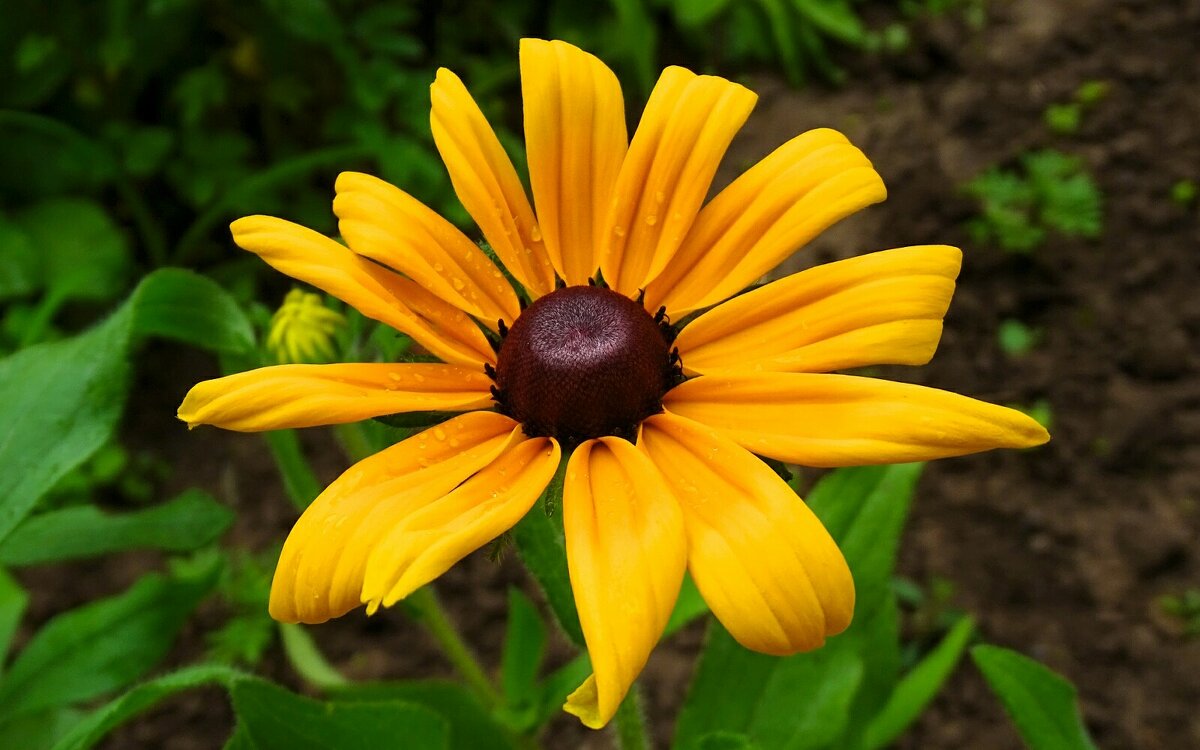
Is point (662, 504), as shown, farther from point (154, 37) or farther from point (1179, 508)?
point (154, 37)

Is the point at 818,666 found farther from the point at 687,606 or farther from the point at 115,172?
the point at 115,172

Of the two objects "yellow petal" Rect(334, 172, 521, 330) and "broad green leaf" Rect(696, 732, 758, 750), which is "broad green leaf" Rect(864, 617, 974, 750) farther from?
"yellow petal" Rect(334, 172, 521, 330)

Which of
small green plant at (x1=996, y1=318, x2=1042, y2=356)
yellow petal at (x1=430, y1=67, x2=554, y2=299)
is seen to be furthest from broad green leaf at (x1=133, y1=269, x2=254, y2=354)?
small green plant at (x1=996, y1=318, x2=1042, y2=356)

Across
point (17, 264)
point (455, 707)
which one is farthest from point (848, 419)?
point (17, 264)

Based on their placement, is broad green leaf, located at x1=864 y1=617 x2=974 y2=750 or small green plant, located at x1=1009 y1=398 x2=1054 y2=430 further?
small green plant, located at x1=1009 y1=398 x2=1054 y2=430

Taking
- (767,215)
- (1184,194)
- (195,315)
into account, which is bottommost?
(1184,194)
